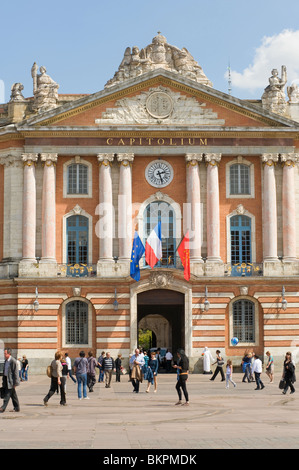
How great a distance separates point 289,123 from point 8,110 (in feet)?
62.0

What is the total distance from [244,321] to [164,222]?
8265mm

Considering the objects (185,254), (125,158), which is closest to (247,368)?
(185,254)

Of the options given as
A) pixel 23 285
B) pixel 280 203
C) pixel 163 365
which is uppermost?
pixel 280 203

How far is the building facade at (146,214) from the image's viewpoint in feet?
170

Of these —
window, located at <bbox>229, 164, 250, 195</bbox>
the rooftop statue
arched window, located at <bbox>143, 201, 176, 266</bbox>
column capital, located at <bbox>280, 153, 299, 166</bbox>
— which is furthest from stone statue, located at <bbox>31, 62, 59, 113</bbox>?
column capital, located at <bbox>280, 153, 299, 166</bbox>

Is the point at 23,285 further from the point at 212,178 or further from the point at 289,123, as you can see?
the point at 289,123

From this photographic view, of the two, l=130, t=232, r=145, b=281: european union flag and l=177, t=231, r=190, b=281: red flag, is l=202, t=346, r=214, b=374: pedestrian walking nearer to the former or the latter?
l=177, t=231, r=190, b=281: red flag

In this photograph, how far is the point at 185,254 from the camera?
5066cm

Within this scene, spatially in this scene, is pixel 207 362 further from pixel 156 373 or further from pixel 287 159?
pixel 287 159

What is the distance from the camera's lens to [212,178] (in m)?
53.0

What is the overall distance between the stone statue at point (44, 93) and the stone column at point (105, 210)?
4962 millimetres

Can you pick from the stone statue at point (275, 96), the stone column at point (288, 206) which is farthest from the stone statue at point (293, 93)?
the stone column at point (288, 206)

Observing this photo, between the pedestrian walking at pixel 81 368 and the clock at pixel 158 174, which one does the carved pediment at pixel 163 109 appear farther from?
the pedestrian walking at pixel 81 368
